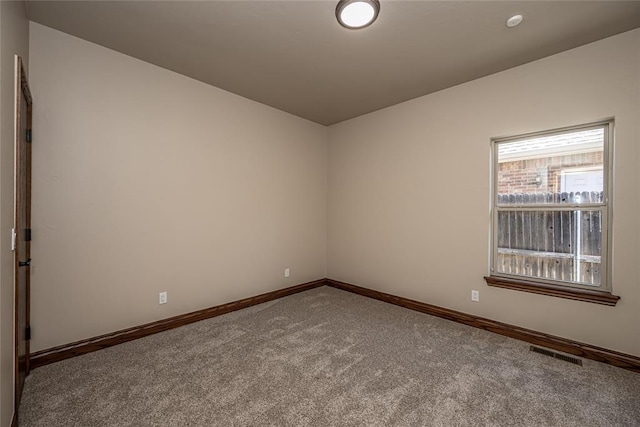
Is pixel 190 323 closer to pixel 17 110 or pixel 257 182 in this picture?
pixel 257 182

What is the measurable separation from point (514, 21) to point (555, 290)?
2375 millimetres

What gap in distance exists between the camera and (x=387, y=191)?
155 inches

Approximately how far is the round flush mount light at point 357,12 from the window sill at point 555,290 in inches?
109

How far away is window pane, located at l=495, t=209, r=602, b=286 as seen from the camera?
2.52 metres

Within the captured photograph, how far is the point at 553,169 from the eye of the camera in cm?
274

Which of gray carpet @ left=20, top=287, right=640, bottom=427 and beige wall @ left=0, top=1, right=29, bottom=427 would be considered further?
gray carpet @ left=20, top=287, right=640, bottom=427

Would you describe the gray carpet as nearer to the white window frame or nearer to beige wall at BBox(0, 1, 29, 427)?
beige wall at BBox(0, 1, 29, 427)

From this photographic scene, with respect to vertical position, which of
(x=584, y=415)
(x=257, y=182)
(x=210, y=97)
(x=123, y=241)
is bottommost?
(x=584, y=415)

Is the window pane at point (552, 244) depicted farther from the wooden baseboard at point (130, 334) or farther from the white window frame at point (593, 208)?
the wooden baseboard at point (130, 334)

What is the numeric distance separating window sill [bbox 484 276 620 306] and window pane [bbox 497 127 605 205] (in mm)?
820

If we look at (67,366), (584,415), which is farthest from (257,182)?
(584,415)

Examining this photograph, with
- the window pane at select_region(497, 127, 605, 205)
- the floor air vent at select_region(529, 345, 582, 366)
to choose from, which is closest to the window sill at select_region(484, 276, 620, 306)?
the floor air vent at select_region(529, 345, 582, 366)

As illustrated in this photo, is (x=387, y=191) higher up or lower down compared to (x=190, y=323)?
higher up

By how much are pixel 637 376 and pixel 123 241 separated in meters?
4.51
